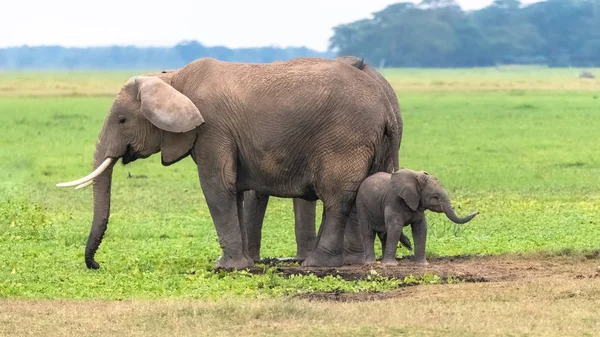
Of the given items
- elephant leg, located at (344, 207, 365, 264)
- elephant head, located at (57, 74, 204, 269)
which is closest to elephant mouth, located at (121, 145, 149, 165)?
elephant head, located at (57, 74, 204, 269)

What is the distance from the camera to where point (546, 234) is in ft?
44.8

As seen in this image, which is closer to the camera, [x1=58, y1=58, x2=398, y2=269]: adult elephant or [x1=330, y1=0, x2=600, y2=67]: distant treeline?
[x1=58, y1=58, x2=398, y2=269]: adult elephant

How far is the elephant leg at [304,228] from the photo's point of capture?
12.7 meters

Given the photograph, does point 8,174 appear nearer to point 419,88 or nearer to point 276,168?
point 276,168

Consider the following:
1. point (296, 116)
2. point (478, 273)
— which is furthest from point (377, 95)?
point (478, 273)

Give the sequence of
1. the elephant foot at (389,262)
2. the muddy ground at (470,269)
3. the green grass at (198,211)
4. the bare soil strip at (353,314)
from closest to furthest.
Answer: the bare soil strip at (353,314)
the muddy ground at (470,269)
the green grass at (198,211)
the elephant foot at (389,262)

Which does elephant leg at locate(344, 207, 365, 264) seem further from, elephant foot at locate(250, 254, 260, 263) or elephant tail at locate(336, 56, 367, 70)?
elephant tail at locate(336, 56, 367, 70)

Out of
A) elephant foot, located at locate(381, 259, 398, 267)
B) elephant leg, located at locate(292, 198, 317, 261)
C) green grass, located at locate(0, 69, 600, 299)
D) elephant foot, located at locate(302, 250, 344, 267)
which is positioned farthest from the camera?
elephant leg, located at locate(292, 198, 317, 261)

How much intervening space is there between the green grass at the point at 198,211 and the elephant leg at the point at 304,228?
0.49 metres

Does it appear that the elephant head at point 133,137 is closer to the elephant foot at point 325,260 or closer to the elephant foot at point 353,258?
the elephant foot at point 325,260

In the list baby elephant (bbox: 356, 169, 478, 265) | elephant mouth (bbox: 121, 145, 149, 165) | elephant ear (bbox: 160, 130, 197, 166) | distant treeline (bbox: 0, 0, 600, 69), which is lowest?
distant treeline (bbox: 0, 0, 600, 69)

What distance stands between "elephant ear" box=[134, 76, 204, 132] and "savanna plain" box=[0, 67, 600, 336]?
4.11 feet

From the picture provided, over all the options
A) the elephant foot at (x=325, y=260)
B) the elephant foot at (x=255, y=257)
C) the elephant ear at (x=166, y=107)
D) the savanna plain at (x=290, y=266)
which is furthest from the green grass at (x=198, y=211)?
the elephant ear at (x=166, y=107)

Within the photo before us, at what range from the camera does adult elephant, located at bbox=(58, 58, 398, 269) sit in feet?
37.9
